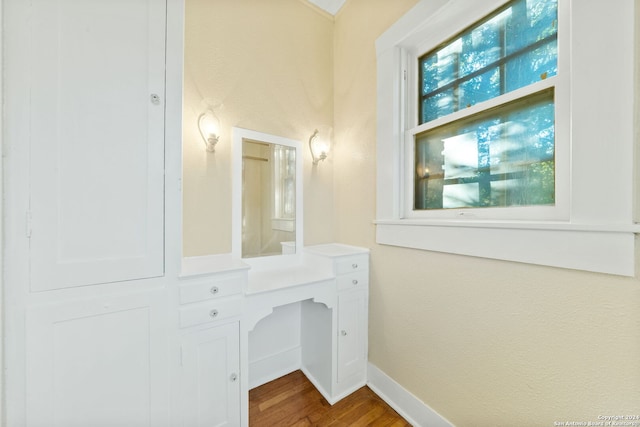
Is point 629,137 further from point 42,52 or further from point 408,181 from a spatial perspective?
→ point 42,52

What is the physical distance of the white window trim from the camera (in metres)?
0.76

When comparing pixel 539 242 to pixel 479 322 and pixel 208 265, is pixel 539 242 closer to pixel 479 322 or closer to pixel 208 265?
pixel 479 322

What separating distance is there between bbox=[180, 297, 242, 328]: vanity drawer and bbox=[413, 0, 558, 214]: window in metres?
1.29

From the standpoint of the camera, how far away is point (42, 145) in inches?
33.0

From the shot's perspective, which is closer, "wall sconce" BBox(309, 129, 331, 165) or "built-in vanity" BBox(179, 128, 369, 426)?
"built-in vanity" BBox(179, 128, 369, 426)

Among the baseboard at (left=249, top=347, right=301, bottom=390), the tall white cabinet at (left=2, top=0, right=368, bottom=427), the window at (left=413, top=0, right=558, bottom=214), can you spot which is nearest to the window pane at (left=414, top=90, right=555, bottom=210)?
the window at (left=413, top=0, right=558, bottom=214)

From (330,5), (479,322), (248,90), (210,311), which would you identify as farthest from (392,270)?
(330,5)

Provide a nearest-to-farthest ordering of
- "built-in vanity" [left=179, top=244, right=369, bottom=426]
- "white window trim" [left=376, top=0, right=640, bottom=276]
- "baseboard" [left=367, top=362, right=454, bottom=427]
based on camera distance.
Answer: "white window trim" [left=376, top=0, right=640, bottom=276], "built-in vanity" [left=179, top=244, right=369, bottom=426], "baseboard" [left=367, top=362, right=454, bottom=427]

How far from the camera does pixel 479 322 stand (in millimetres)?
1156

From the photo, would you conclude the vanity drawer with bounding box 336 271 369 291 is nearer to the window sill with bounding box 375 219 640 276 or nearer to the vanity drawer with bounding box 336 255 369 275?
the vanity drawer with bounding box 336 255 369 275

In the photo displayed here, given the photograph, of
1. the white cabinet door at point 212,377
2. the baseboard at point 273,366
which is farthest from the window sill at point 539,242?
the baseboard at point 273,366

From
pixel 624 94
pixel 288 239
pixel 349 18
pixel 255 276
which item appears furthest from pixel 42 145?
pixel 349 18

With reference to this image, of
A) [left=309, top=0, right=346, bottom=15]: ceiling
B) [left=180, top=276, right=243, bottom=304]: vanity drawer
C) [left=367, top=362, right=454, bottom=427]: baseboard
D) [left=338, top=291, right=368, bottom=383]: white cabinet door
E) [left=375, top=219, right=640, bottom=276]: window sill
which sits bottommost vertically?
[left=367, top=362, right=454, bottom=427]: baseboard

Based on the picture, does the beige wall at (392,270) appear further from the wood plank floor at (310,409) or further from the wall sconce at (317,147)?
the wood plank floor at (310,409)
